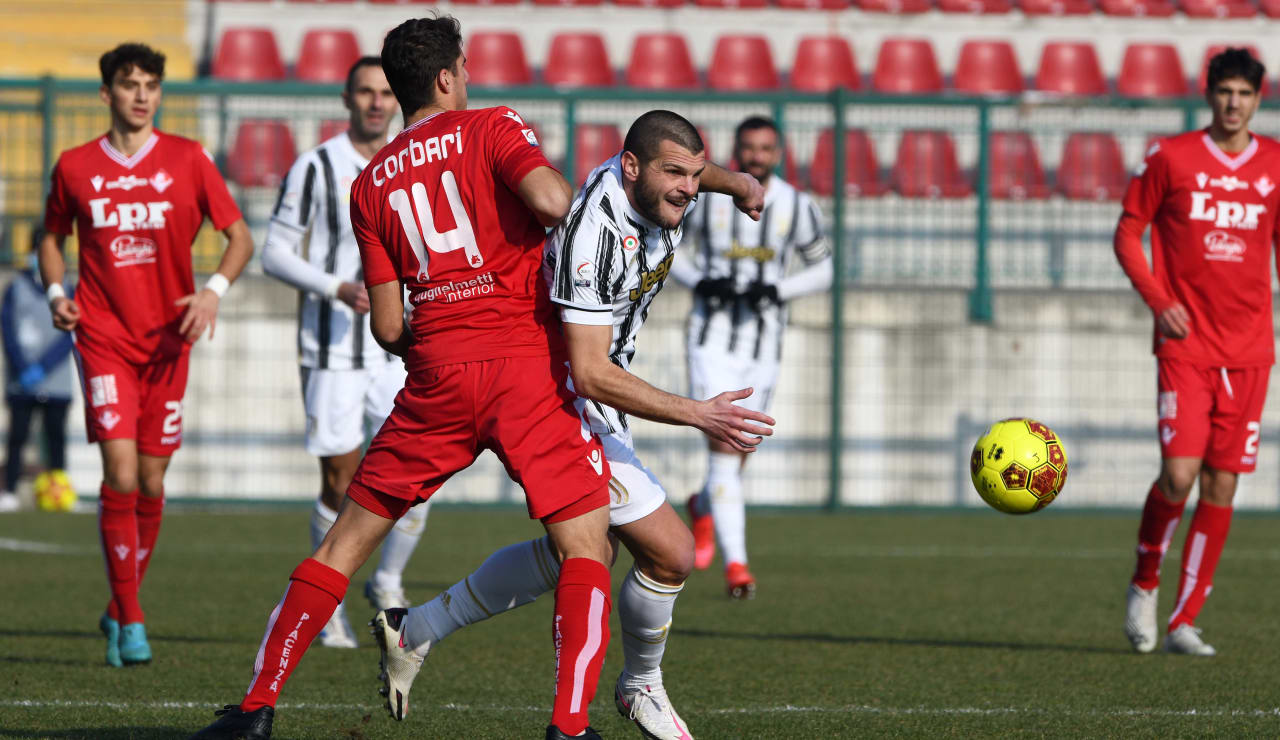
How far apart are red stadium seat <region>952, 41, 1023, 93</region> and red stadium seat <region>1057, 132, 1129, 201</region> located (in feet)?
12.6

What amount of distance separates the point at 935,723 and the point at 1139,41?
14.6 meters

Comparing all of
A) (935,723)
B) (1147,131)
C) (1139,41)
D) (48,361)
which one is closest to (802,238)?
(935,723)

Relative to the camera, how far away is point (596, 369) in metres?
4.20

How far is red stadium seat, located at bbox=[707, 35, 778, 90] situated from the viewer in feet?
56.2

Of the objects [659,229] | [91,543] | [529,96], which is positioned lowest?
[91,543]

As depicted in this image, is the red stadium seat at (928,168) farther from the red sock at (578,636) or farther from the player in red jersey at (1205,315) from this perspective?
the red sock at (578,636)

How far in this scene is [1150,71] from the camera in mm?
17750

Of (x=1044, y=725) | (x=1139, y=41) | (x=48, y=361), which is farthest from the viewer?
(x=1139, y=41)

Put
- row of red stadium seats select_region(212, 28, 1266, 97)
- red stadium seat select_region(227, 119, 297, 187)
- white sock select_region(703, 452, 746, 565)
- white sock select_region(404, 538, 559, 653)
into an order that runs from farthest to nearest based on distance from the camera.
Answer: row of red stadium seats select_region(212, 28, 1266, 97)
red stadium seat select_region(227, 119, 297, 187)
white sock select_region(703, 452, 746, 565)
white sock select_region(404, 538, 559, 653)

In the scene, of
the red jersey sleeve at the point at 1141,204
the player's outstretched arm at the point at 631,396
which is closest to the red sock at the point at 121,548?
the player's outstretched arm at the point at 631,396

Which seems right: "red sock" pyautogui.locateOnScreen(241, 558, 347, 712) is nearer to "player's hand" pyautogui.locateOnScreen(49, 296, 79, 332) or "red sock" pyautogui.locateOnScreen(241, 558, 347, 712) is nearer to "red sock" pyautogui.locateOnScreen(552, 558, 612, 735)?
"red sock" pyautogui.locateOnScreen(552, 558, 612, 735)

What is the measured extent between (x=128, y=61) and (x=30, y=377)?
7396 millimetres

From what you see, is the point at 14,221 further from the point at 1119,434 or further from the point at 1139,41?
the point at 1139,41

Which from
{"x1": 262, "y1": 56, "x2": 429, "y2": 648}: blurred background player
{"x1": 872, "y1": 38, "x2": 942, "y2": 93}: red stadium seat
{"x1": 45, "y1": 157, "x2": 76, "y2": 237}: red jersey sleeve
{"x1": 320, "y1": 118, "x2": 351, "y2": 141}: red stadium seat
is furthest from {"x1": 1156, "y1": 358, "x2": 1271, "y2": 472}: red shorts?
{"x1": 872, "y1": 38, "x2": 942, "y2": 93}: red stadium seat
